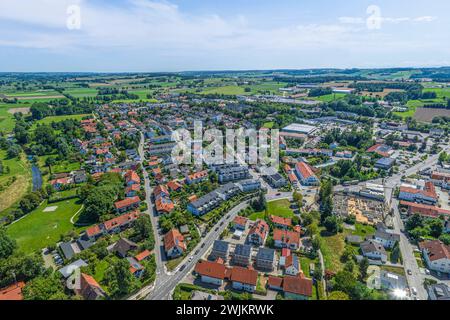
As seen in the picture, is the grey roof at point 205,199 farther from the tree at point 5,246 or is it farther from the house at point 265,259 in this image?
the tree at point 5,246

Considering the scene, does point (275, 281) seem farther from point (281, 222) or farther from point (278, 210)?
point (278, 210)


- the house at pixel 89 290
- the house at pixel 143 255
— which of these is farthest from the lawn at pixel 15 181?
the house at pixel 143 255

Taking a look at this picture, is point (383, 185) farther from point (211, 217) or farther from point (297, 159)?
point (211, 217)

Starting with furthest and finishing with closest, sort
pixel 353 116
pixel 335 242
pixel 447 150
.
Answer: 1. pixel 353 116
2. pixel 447 150
3. pixel 335 242

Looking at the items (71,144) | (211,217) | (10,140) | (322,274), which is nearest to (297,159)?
(211,217)

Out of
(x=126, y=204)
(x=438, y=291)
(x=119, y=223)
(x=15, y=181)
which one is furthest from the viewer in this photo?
(x=15, y=181)

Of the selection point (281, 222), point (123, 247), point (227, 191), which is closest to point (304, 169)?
point (227, 191)
